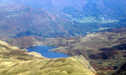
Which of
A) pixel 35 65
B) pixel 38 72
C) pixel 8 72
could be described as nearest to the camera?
pixel 38 72

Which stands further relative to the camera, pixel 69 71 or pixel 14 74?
pixel 14 74

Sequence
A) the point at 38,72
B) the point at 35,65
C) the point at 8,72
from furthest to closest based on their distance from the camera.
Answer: the point at 35,65 < the point at 8,72 < the point at 38,72

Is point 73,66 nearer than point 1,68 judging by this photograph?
Yes

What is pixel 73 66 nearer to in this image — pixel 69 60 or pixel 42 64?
pixel 69 60

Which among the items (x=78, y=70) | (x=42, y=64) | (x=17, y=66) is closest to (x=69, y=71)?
(x=78, y=70)

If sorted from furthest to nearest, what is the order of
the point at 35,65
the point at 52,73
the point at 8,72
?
the point at 35,65, the point at 8,72, the point at 52,73

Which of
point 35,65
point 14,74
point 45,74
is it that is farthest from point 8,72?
point 45,74

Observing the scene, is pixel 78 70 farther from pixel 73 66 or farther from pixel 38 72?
pixel 38 72

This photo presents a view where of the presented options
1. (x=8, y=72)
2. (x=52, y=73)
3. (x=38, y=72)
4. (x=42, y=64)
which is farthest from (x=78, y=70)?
(x=8, y=72)

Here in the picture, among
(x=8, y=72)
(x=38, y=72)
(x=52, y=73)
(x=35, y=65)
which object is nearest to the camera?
(x=52, y=73)
